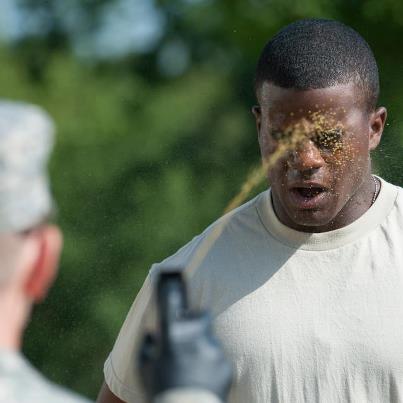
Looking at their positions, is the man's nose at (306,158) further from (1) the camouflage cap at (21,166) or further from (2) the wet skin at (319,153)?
(1) the camouflage cap at (21,166)

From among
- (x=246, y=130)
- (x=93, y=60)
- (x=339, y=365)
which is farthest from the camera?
(x=93, y=60)

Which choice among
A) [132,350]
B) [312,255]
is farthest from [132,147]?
[312,255]

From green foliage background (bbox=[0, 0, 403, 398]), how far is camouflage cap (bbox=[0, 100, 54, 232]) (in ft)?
13.3

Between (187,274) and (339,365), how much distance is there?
0.41m

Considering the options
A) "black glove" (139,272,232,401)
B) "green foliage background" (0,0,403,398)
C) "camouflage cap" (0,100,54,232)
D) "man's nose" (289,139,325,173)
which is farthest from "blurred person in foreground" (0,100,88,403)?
A: "green foliage background" (0,0,403,398)

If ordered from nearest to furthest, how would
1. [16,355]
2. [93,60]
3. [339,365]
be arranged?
[16,355] < [339,365] < [93,60]

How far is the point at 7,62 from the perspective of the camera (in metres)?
6.98

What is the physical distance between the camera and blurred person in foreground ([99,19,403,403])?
3014 mm

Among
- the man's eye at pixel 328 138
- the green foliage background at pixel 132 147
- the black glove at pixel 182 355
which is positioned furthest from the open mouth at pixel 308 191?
the green foliage background at pixel 132 147

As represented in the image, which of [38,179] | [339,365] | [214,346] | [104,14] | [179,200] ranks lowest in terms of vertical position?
[179,200]

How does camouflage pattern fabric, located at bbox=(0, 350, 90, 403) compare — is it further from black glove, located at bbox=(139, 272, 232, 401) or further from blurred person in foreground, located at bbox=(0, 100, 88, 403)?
black glove, located at bbox=(139, 272, 232, 401)

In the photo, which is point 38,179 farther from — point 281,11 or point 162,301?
point 281,11

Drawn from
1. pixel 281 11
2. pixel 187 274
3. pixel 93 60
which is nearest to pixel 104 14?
pixel 93 60

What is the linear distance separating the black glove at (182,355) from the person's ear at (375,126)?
124 cm
